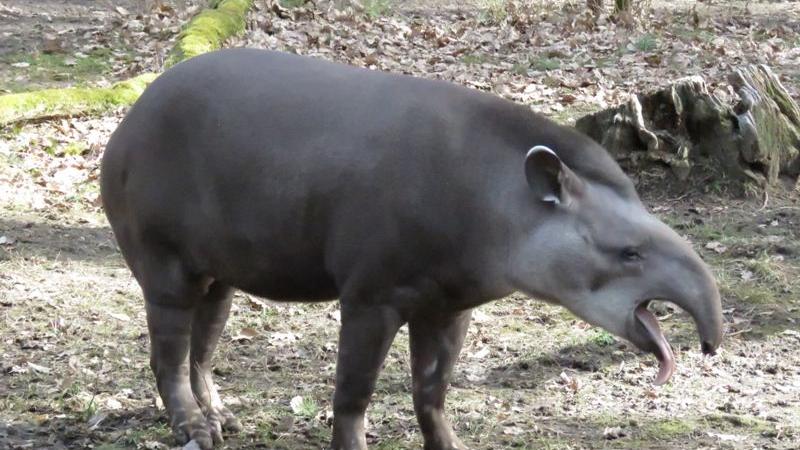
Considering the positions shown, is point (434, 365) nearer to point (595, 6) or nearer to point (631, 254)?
point (631, 254)

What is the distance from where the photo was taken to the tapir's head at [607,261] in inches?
161

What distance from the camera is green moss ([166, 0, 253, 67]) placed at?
37.4 ft

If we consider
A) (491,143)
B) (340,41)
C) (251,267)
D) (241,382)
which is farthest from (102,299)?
(340,41)

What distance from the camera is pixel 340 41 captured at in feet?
43.2

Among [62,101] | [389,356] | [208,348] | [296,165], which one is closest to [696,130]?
[389,356]

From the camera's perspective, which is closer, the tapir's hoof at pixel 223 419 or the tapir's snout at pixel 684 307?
the tapir's snout at pixel 684 307

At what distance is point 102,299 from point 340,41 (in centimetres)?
678

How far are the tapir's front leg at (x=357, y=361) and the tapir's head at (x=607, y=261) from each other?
56 centimetres

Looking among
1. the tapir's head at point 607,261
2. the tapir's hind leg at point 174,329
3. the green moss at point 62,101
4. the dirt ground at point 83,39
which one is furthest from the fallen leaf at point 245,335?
the dirt ground at point 83,39

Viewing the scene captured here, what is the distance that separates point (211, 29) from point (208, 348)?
7393 mm

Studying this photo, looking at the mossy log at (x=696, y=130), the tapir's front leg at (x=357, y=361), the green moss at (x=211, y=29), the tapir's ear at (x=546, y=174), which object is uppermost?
the tapir's ear at (x=546, y=174)

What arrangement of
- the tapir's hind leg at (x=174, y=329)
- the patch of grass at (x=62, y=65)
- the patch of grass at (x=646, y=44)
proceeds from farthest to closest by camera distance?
1. the patch of grass at (x=646, y=44)
2. the patch of grass at (x=62, y=65)
3. the tapir's hind leg at (x=174, y=329)

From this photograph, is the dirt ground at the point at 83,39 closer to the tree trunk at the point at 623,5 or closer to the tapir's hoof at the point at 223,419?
the tree trunk at the point at 623,5

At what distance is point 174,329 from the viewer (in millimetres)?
5117
